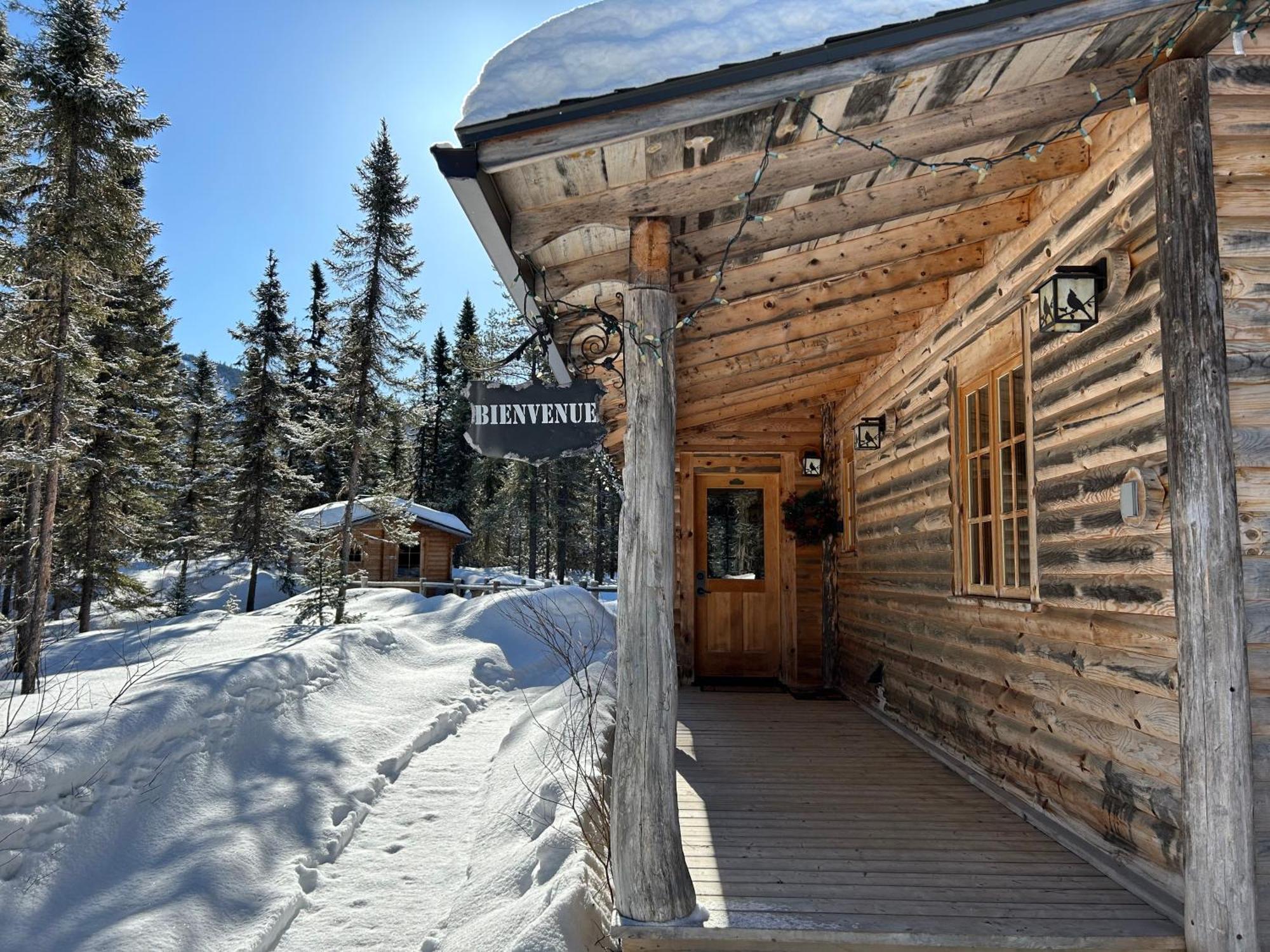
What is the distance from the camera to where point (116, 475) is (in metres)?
15.2

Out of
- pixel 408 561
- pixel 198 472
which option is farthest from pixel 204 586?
pixel 408 561

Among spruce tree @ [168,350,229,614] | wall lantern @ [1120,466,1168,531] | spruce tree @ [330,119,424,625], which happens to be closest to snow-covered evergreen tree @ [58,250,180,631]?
spruce tree @ [168,350,229,614]

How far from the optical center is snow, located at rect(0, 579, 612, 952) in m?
3.97

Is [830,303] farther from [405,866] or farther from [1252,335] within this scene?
[405,866]

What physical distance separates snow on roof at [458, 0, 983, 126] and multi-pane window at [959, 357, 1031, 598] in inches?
93.4

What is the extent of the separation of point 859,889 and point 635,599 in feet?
5.07

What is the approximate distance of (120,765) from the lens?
17.2 feet

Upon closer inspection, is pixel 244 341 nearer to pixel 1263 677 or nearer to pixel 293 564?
pixel 293 564

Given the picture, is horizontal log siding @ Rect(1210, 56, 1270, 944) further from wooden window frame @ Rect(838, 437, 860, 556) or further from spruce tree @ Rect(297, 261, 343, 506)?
spruce tree @ Rect(297, 261, 343, 506)

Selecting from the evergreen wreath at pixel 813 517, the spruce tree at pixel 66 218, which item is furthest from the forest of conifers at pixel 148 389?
the evergreen wreath at pixel 813 517

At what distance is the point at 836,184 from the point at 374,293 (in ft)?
48.7

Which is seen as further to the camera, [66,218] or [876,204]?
[66,218]

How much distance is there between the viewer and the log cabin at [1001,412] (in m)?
2.64

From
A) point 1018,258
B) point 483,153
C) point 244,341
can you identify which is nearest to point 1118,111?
point 1018,258
